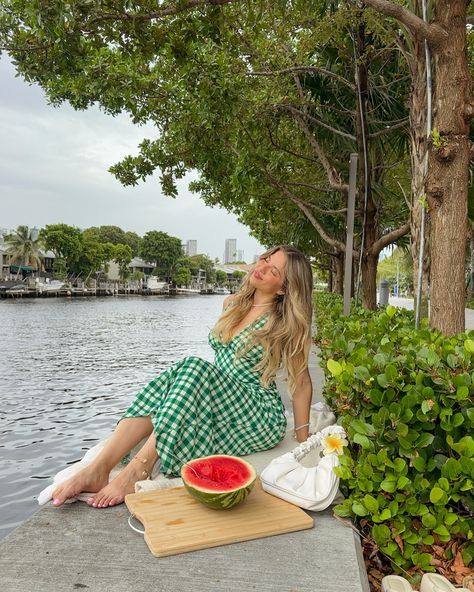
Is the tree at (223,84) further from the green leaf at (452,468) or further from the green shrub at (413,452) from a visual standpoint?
→ the green leaf at (452,468)

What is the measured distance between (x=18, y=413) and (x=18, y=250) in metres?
78.3

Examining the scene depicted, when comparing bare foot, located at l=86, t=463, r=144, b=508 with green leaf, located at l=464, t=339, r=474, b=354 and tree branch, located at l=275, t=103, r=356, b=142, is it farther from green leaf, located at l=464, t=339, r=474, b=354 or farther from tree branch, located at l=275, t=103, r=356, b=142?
tree branch, located at l=275, t=103, r=356, b=142

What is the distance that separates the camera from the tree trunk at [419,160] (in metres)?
4.91

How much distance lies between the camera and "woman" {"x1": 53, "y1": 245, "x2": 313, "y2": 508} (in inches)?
120

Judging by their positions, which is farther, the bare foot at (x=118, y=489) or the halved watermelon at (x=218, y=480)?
the bare foot at (x=118, y=489)

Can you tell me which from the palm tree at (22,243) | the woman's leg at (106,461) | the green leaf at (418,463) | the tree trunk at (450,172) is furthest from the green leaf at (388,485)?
the palm tree at (22,243)

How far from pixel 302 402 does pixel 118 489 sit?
142 centimetres

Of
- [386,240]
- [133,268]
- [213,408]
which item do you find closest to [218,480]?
[213,408]

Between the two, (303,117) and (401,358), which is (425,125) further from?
(303,117)

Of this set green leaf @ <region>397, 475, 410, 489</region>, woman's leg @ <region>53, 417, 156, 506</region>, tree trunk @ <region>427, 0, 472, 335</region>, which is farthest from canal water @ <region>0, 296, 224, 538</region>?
tree trunk @ <region>427, 0, 472, 335</region>

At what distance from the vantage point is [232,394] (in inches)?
135

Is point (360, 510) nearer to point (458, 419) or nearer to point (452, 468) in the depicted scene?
point (452, 468)

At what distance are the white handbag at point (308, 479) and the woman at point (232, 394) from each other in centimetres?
49

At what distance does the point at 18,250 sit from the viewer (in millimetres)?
81438
